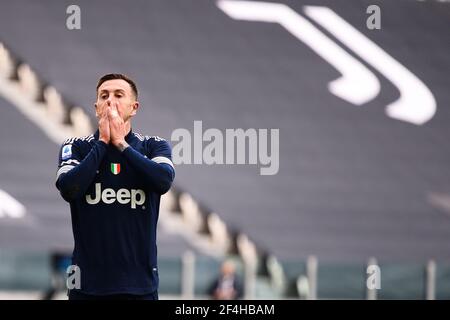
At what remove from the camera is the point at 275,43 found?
5.69 meters

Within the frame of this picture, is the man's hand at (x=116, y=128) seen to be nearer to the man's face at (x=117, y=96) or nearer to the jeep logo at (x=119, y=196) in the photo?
the man's face at (x=117, y=96)

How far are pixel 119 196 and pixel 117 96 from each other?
30 cm

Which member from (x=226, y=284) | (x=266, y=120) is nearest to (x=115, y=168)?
(x=266, y=120)

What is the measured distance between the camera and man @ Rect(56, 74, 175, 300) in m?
2.46

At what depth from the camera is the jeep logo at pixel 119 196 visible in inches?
97.3

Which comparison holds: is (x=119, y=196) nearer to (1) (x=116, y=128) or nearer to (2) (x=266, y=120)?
(1) (x=116, y=128)

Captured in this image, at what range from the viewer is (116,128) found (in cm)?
250

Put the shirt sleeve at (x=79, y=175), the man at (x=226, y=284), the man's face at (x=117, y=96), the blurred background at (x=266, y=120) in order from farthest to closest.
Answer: the man at (x=226, y=284) < the blurred background at (x=266, y=120) < the man's face at (x=117, y=96) < the shirt sleeve at (x=79, y=175)

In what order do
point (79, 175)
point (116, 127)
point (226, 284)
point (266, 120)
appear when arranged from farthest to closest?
1. point (226, 284)
2. point (266, 120)
3. point (116, 127)
4. point (79, 175)

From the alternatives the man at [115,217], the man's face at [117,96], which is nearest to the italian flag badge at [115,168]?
Result: the man at [115,217]

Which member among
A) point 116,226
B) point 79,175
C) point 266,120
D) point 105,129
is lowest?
point 116,226

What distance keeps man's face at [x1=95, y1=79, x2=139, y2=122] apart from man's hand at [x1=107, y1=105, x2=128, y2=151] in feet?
0.07

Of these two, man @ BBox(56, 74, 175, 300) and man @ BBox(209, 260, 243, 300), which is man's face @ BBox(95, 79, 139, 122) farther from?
man @ BBox(209, 260, 243, 300)
